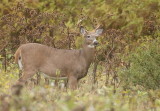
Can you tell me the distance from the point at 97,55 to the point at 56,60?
181cm

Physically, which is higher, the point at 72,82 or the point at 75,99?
the point at 75,99

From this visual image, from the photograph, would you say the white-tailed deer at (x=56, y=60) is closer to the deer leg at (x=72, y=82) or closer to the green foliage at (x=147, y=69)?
the deer leg at (x=72, y=82)

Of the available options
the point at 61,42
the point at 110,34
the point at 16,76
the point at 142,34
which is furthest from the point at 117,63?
the point at 142,34

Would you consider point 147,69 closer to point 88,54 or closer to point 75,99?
point 88,54

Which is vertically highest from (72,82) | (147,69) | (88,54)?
(88,54)

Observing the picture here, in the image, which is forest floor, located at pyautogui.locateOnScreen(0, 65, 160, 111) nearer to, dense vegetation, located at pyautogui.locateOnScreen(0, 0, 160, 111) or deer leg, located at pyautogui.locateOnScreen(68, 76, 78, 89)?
dense vegetation, located at pyautogui.locateOnScreen(0, 0, 160, 111)

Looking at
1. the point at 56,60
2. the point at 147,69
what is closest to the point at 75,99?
the point at 147,69

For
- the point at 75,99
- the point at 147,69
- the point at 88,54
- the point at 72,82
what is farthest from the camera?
the point at 88,54

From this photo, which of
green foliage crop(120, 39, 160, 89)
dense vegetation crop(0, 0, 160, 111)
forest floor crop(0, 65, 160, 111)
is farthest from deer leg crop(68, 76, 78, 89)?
green foliage crop(120, 39, 160, 89)

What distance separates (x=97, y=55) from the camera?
43.1 ft

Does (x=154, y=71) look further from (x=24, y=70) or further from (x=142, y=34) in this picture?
(x=142, y=34)

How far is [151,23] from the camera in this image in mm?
15250

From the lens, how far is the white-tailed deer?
1124 centimetres

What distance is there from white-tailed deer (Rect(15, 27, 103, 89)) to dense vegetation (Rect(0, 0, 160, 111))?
34 centimetres
